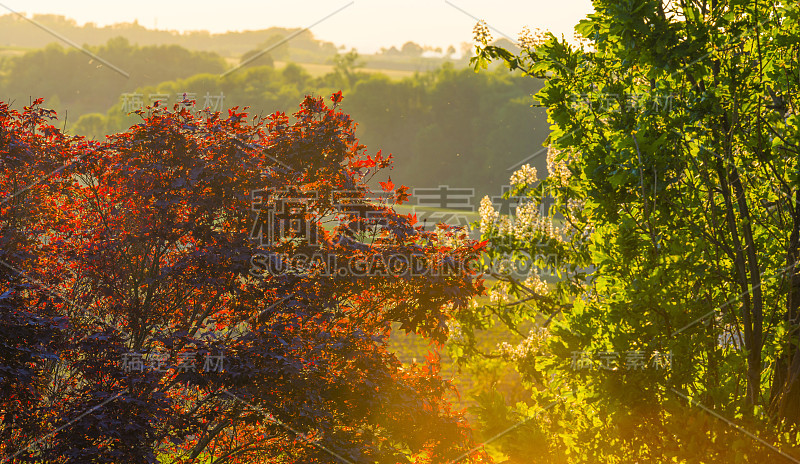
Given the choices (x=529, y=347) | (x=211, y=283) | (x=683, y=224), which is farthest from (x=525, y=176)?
(x=211, y=283)

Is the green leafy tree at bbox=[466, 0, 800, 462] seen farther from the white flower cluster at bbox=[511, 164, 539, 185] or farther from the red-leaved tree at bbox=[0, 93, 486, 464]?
the white flower cluster at bbox=[511, 164, 539, 185]

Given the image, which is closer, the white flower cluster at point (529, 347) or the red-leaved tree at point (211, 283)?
the red-leaved tree at point (211, 283)

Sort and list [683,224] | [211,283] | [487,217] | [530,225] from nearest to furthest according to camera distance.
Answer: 1. [211,283]
2. [683,224]
3. [530,225]
4. [487,217]

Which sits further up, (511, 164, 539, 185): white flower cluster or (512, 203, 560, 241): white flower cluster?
(511, 164, 539, 185): white flower cluster

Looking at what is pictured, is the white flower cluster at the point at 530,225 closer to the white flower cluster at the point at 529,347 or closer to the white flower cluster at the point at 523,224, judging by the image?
the white flower cluster at the point at 523,224

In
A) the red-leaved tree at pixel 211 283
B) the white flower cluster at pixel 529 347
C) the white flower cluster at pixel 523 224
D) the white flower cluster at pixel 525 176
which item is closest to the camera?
the red-leaved tree at pixel 211 283

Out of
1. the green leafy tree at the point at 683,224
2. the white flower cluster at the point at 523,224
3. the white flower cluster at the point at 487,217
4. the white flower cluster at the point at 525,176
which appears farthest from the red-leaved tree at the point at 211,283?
the white flower cluster at the point at 525,176

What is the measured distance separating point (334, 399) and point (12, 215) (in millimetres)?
3998

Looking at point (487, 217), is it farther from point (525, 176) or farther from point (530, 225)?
point (525, 176)

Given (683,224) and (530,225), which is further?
(530,225)

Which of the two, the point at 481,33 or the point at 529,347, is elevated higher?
the point at 481,33

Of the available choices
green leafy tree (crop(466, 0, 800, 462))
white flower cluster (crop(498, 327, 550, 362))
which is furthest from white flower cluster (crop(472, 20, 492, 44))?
white flower cluster (crop(498, 327, 550, 362))

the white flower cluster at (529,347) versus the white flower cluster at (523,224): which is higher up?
the white flower cluster at (523,224)

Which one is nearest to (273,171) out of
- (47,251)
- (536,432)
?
(47,251)
